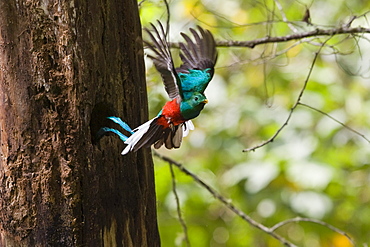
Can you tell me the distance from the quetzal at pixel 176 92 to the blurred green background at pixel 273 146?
1.51 meters

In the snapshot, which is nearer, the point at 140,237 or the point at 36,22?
the point at 36,22

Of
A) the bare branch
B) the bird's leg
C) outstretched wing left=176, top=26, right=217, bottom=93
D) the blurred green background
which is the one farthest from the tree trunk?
the blurred green background

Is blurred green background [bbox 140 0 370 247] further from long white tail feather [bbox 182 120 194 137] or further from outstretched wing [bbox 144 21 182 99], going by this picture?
outstretched wing [bbox 144 21 182 99]

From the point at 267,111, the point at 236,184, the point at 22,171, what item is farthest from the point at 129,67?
the point at 267,111

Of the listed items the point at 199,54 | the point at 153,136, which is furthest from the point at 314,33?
the point at 153,136

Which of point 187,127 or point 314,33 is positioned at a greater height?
point 314,33

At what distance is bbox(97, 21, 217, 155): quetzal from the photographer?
1.80 metres

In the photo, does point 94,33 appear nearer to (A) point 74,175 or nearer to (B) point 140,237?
(A) point 74,175

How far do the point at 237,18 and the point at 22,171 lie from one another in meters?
3.96

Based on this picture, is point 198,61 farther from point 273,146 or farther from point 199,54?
point 273,146

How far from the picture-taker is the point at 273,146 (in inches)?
175

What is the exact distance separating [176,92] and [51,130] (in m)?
A: 0.52

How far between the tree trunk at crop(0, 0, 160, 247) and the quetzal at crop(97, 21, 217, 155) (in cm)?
15

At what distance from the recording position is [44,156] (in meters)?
1.83
